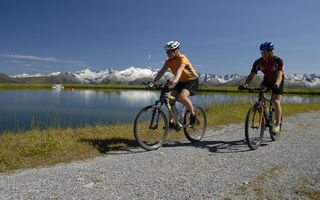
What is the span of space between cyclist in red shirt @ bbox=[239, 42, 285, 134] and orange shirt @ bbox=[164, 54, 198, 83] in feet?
4.67

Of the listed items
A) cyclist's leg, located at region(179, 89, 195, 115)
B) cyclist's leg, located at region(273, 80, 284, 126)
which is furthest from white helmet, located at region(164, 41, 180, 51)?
cyclist's leg, located at region(273, 80, 284, 126)

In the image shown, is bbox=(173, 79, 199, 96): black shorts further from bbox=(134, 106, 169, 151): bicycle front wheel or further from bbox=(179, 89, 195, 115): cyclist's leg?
bbox=(134, 106, 169, 151): bicycle front wheel

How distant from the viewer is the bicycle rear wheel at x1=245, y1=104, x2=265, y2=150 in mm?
5462

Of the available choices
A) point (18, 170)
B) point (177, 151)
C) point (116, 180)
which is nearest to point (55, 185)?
point (116, 180)

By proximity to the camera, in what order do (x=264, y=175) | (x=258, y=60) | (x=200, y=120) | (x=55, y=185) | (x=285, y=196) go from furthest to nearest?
(x=200, y=120) < (x=258, y=60) < (x=264, y=175) < (x=55, y=185) < (x=285, y=196)

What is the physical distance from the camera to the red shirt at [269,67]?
598 centimetres

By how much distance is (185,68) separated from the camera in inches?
235

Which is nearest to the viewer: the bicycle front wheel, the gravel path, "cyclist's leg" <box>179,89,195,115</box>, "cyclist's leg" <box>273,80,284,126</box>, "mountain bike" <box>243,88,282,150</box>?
the gravel path

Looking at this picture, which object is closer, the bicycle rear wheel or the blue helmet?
the bicycle rear wheel

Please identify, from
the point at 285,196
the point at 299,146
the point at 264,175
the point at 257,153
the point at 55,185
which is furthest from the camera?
the point at 299,146

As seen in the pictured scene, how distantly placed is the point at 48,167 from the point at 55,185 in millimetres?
1113

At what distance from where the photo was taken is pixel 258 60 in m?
6.29

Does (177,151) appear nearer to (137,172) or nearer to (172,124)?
(172,124)

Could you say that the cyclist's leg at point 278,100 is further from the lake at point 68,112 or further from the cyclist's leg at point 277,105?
the lake at point 68,112
